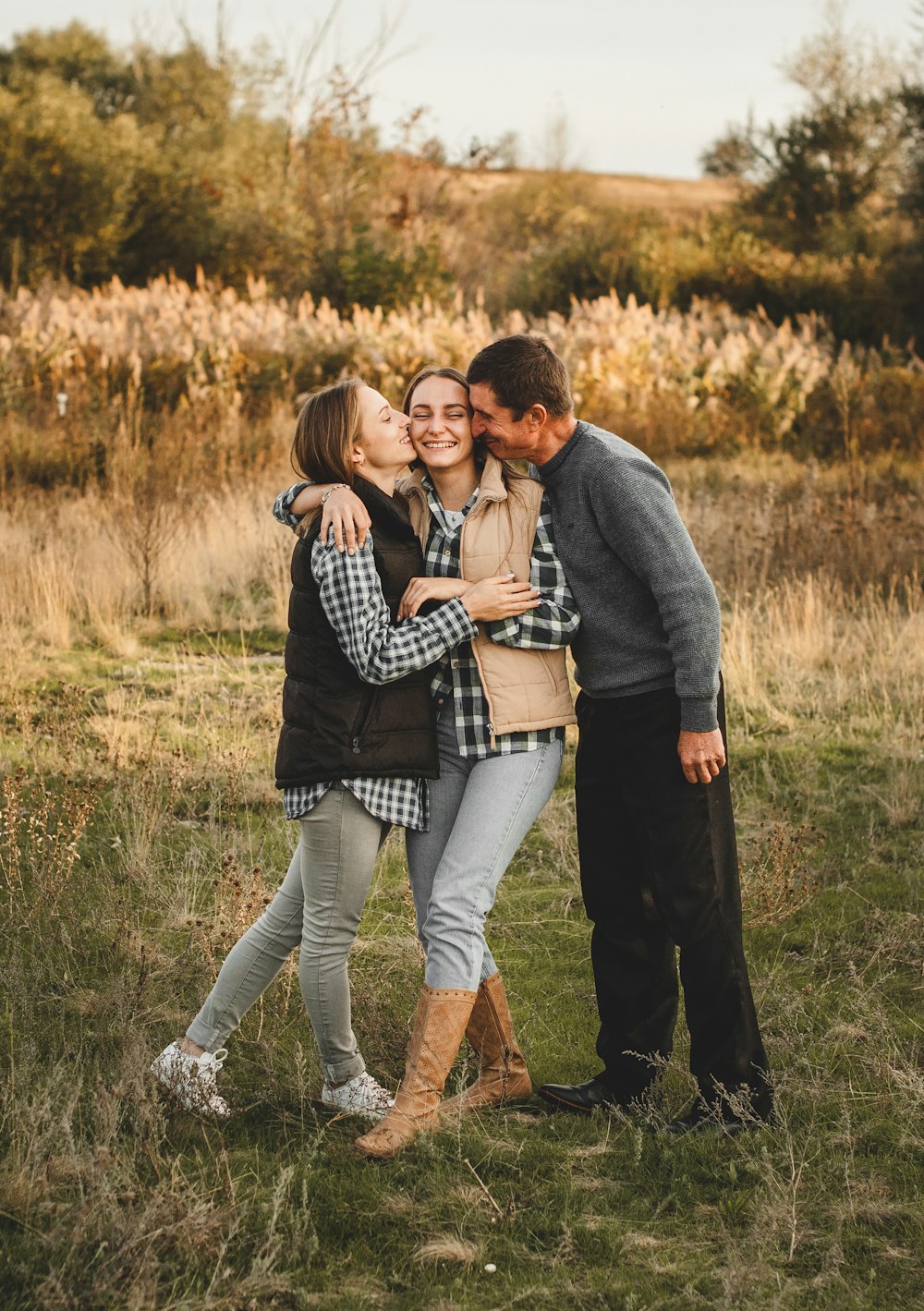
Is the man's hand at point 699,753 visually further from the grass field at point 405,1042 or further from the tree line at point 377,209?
the tree line at point 377,209

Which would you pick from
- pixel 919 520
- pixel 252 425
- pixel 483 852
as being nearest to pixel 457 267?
pixel 252 425

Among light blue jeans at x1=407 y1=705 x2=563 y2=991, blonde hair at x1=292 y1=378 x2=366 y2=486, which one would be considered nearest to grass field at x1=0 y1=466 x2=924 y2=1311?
light blue jeans at x1=407 y1=705 x2=563 y2=991

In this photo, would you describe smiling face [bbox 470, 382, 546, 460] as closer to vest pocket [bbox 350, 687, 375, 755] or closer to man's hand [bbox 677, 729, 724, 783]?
vest pocket [bbox 350, 687, 375, 755]

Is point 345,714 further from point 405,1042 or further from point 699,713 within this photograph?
point 405,1042

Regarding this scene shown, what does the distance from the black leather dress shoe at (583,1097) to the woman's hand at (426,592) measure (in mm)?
1353

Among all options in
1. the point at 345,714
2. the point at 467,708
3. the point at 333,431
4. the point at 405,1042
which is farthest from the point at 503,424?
the point at 405,1042

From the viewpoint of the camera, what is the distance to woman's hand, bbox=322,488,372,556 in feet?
9.64

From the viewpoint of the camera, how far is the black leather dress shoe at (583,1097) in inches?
134

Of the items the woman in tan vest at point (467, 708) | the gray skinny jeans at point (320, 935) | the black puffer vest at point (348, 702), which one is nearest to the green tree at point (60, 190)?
the woman in tan vest at point (467, 708)

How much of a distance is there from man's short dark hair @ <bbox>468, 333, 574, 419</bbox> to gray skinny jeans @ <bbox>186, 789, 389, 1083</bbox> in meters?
1.02

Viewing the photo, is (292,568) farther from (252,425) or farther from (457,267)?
(457,267)

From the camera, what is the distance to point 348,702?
301cm

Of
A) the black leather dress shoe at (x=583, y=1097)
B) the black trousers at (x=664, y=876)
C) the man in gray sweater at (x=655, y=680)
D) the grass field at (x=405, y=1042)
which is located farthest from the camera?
the black leather dress shoe at (x=583, y=1097)

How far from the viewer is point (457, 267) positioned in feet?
75.4
